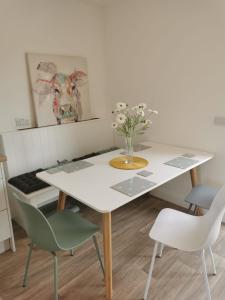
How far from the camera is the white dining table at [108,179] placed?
59.3 inches

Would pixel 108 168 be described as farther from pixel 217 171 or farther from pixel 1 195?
pixel 217 171

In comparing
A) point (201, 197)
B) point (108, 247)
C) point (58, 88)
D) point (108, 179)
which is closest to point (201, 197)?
point (201, 197)

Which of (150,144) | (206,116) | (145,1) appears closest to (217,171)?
(206,116)

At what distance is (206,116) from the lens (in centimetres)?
239

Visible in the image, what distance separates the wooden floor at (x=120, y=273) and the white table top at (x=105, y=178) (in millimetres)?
729

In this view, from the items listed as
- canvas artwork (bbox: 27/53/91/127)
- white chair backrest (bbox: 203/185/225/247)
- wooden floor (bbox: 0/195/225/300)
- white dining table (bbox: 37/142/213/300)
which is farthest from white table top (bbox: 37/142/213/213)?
canvas artwork (bbox: 27/53/91/127)

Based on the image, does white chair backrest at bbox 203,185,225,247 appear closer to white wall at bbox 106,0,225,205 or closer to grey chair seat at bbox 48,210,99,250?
grey chair seat at bbox 48,210,99,250

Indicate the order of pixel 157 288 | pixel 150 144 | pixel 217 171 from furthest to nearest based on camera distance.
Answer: pixel 150 144
pixel 217 171
pixel 157 288

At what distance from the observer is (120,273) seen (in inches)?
73.9

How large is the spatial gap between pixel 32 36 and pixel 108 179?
1812 mm

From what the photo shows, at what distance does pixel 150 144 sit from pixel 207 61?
1066 mm

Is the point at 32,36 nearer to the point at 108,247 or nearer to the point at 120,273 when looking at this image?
the point at 108,247

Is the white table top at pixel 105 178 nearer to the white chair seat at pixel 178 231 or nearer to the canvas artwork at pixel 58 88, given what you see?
the white chair seat at pixel 178 231

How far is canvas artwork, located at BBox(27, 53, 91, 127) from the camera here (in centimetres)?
264
